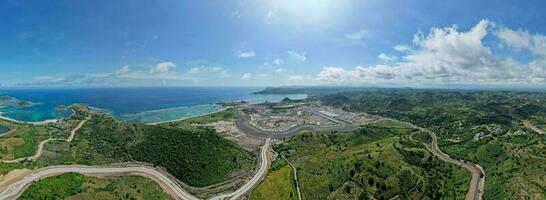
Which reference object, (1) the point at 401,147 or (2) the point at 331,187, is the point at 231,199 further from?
(1) the point at 401,147

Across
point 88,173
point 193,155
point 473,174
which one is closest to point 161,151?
point 193,155

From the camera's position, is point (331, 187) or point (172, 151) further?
point (172, 151)

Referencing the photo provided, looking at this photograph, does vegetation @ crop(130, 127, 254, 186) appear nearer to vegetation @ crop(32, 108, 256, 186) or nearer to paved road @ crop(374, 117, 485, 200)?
vegetation @ crop(32, 108, 256, 186)

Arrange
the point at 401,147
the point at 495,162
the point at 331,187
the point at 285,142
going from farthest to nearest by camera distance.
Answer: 1. the point at 285,142
2. the point at 401,147
3. the point at 495,162
4. the point at 331,187

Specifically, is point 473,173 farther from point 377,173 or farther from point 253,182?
point 253,182

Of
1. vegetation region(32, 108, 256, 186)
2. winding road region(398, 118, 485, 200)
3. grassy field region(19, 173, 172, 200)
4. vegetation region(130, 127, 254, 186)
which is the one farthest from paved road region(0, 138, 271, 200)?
winding road region(398, 118, 485, 200)

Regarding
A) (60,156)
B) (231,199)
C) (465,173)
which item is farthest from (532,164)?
(60,156)
